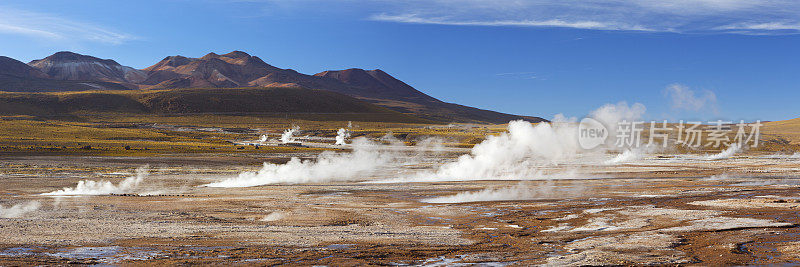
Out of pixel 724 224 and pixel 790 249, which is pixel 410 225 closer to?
pixel 724 224

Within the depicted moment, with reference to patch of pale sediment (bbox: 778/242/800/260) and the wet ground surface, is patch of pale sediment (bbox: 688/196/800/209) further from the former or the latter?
patch of pale sediment (bbox: 778/242/800/260)

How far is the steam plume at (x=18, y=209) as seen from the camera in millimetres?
23812

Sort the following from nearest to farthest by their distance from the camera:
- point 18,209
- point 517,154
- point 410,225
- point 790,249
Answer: point 790,249, point 410,225, point 18,209, point 517,154

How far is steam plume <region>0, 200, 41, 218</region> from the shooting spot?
23.8 metres

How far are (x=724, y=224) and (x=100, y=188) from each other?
32.4m

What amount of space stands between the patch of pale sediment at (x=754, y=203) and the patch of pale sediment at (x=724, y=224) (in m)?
4.21

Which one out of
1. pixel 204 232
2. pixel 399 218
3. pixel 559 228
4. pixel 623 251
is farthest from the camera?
pixel 399 218

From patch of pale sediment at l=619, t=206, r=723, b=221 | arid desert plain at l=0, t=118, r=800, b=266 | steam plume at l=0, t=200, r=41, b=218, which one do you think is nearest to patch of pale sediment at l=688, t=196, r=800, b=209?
arid desert plain at l=0, t=118, r=800, b=266

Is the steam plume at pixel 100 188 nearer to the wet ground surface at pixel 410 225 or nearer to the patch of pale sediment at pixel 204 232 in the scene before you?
the wet ground surface at pixel 410 225

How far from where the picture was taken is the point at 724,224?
2042 cm

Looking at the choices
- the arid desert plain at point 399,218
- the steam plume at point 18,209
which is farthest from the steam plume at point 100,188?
the steam plume at point 18,209

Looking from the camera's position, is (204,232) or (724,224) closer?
(204,232)

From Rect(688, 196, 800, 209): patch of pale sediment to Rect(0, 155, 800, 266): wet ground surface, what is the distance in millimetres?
80

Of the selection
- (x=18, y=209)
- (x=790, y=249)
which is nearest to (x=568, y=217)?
(x=790, y=249)
